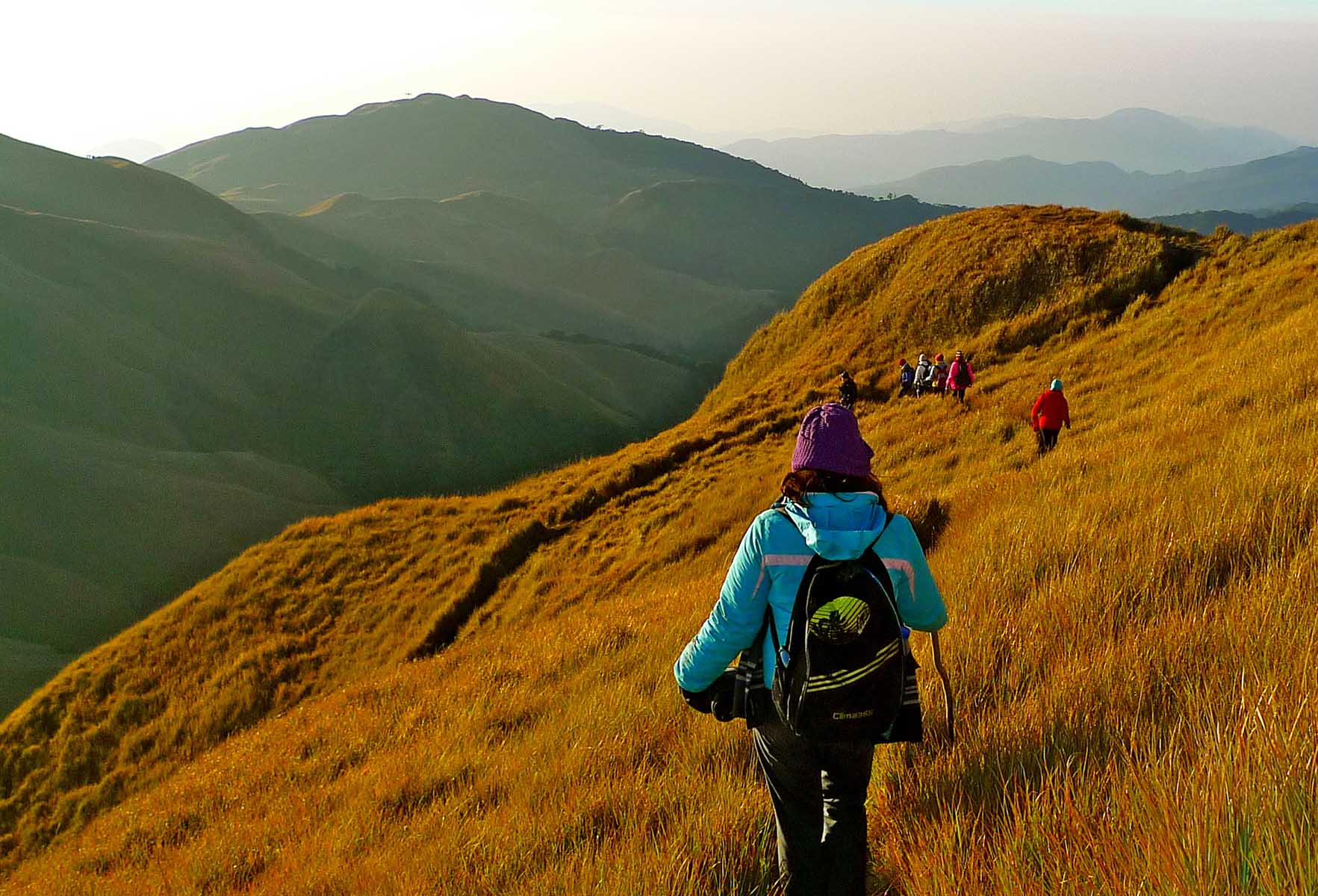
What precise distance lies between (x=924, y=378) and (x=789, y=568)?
20.4 m

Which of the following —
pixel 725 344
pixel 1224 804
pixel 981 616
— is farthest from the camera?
pixel 725 344

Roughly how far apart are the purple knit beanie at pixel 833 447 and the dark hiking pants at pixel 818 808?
0.92m

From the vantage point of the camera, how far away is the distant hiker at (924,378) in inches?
827

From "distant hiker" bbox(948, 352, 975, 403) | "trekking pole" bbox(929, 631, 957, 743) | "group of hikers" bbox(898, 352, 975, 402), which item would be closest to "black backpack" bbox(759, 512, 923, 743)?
"trekking pole" bbox(929, 631, 957, 743)

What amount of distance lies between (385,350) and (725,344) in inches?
2983

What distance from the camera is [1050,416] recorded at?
460 inches

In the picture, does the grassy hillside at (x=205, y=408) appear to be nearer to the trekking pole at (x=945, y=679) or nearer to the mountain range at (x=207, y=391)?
the mountain range at (x=207, y=391)

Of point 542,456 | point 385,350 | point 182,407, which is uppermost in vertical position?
point 385,350

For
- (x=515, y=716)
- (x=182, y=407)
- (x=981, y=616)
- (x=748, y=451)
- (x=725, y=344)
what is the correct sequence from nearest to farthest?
(x=981, y=616)
(x=515, y=716)
(x=748, y=451)
(x=182, y=407)
(x=725, y=344)

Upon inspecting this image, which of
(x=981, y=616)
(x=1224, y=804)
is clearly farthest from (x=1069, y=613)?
(x=1224, y=804)

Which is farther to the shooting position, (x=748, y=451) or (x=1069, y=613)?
(x=748, y=451)

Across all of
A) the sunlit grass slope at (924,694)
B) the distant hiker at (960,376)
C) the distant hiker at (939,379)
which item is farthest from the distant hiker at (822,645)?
the distant hiker at (939,379)

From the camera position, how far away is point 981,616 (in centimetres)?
416

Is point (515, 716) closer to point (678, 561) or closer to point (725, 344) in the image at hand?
point (678, 561)
